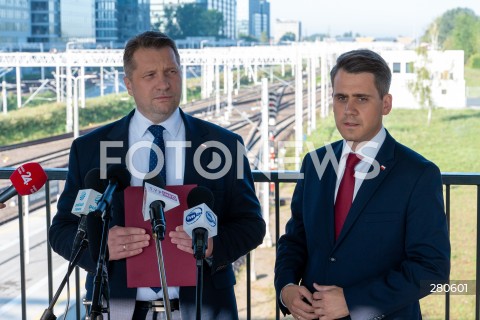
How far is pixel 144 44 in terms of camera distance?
2.09 m

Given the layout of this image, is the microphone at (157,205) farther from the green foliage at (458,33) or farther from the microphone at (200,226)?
the green foliage at (458,33)

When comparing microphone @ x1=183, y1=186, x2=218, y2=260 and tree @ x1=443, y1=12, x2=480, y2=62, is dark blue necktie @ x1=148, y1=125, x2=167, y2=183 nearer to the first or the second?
microphone @ x1=183, y1=186, x2=218, y2=260

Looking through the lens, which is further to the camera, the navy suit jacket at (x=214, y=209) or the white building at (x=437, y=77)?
the white building at (x=437, y=77)

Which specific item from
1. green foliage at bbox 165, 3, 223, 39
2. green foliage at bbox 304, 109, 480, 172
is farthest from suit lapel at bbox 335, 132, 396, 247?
green foliage at bbox 304, 109, 480, 172

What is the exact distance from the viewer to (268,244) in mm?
20609

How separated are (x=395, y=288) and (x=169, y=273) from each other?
562 mm

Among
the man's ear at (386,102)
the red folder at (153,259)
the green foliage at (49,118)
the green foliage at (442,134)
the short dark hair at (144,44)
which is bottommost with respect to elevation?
the green foliage at (442,134)

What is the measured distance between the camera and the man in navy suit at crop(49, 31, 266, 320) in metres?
1.98

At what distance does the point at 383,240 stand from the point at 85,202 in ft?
2.50

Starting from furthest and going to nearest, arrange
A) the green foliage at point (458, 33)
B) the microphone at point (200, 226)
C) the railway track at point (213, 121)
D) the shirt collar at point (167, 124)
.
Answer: the green foliage at point (458, 33), the railway track at point (213, 121), the shirt collar at point (167, 124), the microphone at point (200, 226)

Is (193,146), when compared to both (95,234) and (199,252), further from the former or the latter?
(199,252)

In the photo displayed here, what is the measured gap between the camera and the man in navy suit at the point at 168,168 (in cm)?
198

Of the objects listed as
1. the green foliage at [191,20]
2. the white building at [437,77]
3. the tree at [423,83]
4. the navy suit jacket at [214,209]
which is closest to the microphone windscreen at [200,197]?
the navy suit jacket at [214,209]

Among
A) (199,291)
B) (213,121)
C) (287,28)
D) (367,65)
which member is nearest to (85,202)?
(199,291)
